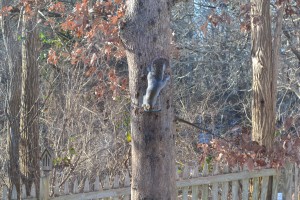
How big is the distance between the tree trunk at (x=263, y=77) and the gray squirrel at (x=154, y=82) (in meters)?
3.37

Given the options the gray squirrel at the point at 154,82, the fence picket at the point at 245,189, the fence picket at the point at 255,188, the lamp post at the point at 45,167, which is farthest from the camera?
the fence picket at the point at 255,188

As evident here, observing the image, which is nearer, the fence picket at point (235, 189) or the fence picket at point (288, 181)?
the fence picket at point (235, 189)

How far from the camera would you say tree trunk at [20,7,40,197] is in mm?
6996

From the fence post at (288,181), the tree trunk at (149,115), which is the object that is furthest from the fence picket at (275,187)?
the tree trunk at (149,115)

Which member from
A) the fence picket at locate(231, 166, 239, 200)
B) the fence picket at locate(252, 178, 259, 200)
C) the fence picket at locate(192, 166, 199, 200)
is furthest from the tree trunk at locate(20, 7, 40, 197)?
the fence picket at locate(252, 178, 259, 200)

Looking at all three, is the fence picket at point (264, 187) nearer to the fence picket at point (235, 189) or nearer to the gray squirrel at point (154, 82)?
the fence picket at point (235, 189)

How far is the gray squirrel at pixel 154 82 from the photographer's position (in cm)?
346

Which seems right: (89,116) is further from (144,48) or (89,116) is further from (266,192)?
(144,48)

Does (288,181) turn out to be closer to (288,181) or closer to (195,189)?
(288,181)

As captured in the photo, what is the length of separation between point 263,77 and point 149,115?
11.3 ft

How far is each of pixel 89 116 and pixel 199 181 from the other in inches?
144

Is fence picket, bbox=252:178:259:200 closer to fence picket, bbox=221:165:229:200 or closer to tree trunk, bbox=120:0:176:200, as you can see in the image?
fence picket, bbox=221:165:229:200

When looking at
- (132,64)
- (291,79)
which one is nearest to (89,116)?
(291,79)

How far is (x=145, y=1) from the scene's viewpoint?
142 inches
